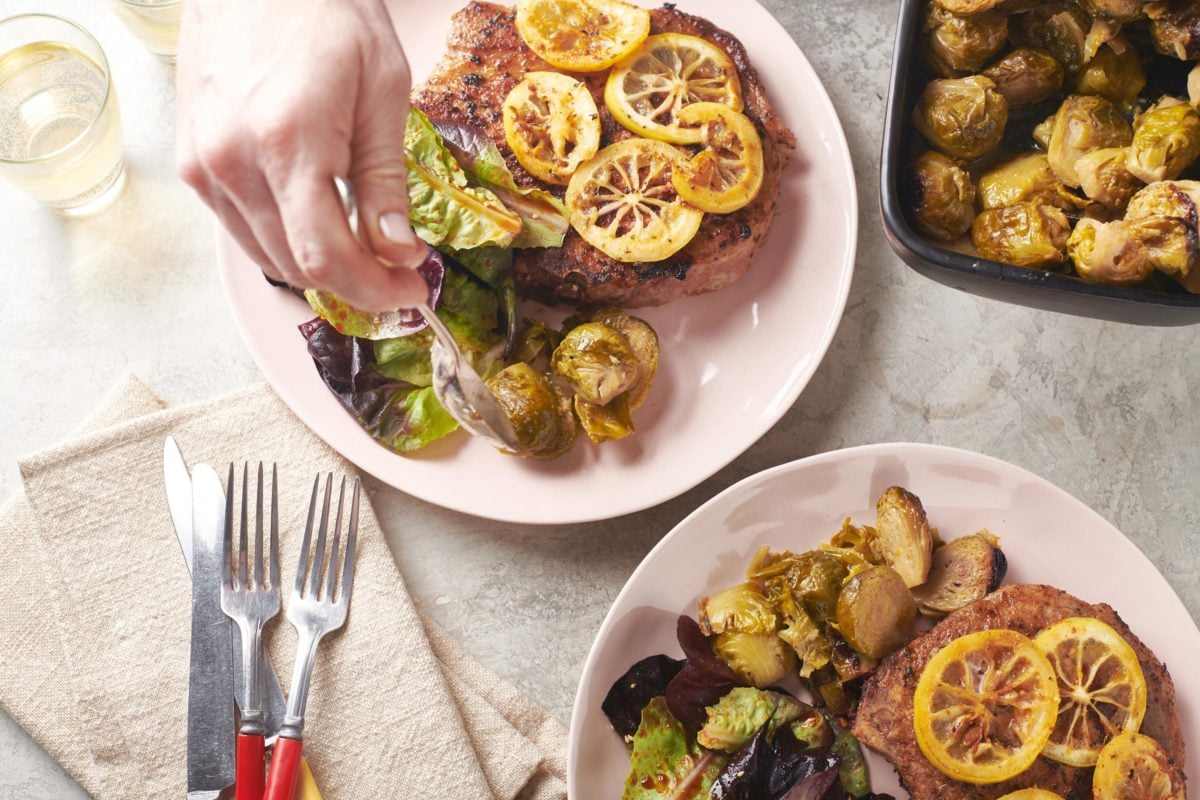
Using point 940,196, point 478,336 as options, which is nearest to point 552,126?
point 478,336

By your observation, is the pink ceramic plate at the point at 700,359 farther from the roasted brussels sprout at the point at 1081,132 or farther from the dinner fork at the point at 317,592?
the roasted brussels sprout at the point at 1081,132

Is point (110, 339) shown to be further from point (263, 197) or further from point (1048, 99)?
point (1048, 99)

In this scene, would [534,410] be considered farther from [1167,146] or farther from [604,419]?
[1167,146]

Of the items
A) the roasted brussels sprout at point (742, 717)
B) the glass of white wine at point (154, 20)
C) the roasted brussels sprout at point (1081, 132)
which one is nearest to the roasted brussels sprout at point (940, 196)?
the roasted brussels sprout at point (1081, 132)

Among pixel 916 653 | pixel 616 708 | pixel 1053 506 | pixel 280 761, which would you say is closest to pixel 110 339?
pixel 280 761

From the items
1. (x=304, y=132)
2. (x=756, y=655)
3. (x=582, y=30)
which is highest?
(x=304, y=132)
